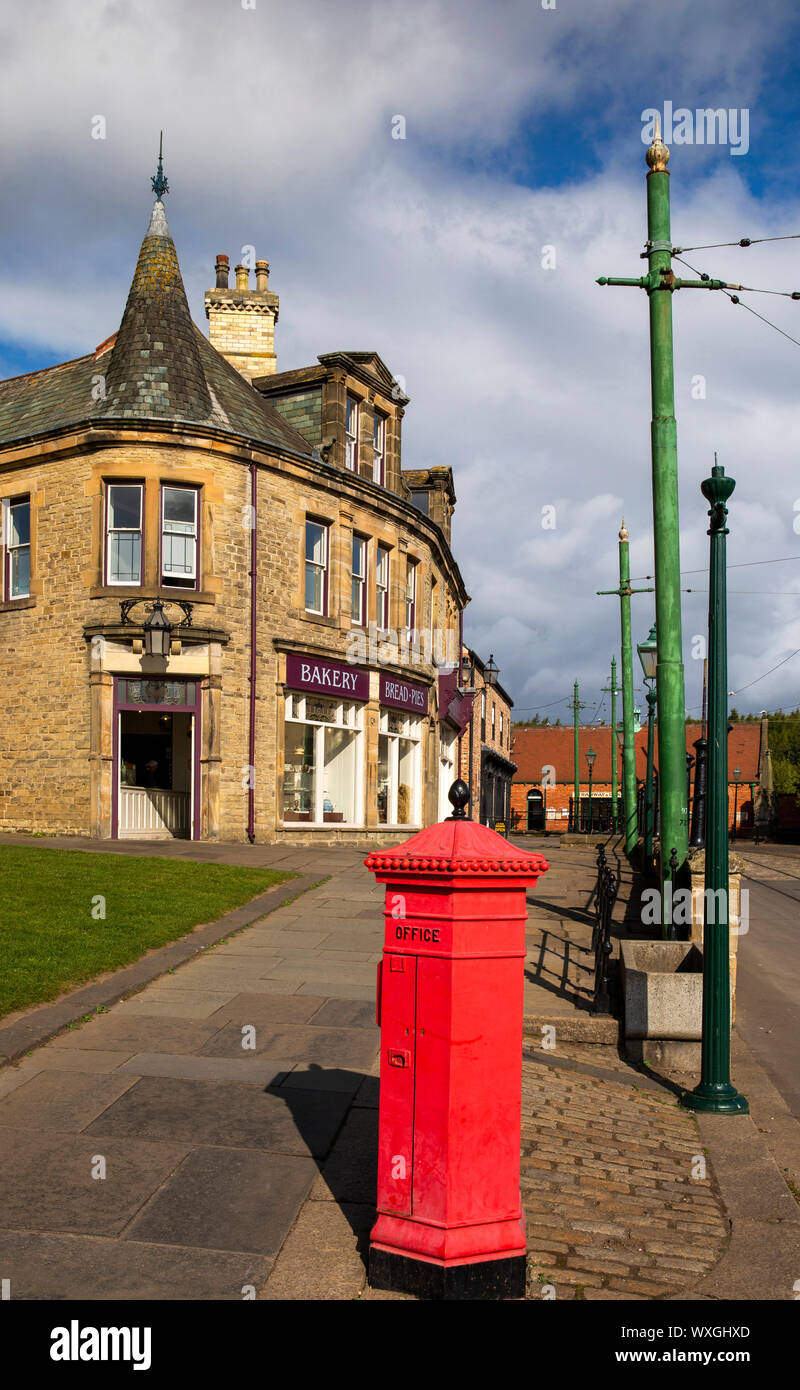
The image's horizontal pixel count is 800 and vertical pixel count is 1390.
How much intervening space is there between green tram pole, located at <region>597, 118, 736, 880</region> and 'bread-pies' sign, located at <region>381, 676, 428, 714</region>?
1529 centimetres

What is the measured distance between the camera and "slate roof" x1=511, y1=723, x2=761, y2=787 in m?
64.3

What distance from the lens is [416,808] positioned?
27266 millimetres

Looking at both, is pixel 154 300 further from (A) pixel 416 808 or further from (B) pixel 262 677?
(A) pixel 416 808

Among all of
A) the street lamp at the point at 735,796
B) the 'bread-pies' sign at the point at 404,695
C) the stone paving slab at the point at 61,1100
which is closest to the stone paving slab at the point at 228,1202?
the stone paving slab at the point at 61,1100

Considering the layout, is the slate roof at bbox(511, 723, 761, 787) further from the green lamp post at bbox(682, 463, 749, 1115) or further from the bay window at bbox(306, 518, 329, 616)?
the green lamp post at bbox(682, 463, 749, 1115)

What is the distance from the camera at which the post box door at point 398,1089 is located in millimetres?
3934

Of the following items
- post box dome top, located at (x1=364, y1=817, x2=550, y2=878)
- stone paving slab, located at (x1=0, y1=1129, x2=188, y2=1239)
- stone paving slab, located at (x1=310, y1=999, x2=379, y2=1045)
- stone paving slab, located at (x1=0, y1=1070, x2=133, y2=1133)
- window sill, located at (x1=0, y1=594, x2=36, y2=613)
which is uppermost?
window sill, located at (x1=0, y1=594, x2=36, y2=613)

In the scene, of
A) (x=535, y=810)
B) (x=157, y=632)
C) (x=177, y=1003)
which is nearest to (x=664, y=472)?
(x=177, y=1003)

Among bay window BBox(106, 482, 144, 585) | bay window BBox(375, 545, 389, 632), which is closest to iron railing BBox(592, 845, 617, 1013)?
bay window BBox(106, 482, 144, 585)

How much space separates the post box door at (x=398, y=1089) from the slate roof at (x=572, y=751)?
60026 millimetres

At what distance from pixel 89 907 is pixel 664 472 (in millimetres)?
7057
